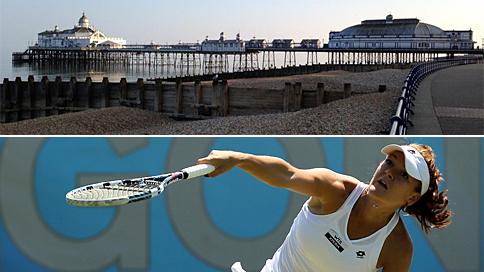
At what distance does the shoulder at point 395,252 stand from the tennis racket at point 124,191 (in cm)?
66

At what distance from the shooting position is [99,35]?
112 meters

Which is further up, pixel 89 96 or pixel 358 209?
pixel 358 209

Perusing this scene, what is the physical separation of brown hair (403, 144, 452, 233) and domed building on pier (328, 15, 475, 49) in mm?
83654

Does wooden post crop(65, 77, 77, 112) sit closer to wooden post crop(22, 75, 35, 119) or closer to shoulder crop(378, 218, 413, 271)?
wooden post crop(22, 75, 35, 119)

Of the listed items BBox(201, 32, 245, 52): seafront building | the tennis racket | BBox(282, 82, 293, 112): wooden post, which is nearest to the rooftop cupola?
BBox(201, 32, 245, 52): seafront building

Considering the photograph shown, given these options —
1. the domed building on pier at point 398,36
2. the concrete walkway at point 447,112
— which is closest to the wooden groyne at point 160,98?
the concrete walkway at point 447,112

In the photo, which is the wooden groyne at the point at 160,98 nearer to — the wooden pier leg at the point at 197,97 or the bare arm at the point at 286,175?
the wooden pier leg at the point at 197,97

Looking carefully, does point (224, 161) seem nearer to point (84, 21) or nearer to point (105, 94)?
point (105, 94)

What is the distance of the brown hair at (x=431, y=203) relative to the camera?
7.41 feet

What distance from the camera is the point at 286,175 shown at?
232cm

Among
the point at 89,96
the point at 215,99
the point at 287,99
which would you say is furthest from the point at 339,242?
the point at 89,96

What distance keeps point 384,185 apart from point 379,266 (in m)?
0.30

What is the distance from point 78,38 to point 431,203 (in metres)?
112

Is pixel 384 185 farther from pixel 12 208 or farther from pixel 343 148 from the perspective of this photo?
pixel 12 208
